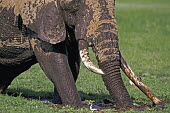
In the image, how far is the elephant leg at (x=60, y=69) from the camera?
10.9 meters

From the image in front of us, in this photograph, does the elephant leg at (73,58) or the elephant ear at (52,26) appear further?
the elephant leg at (73,58)

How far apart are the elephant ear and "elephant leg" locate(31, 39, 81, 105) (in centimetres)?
23

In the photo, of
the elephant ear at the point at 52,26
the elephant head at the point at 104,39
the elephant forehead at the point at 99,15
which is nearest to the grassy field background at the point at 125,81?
the elephant head at the point at 104,39

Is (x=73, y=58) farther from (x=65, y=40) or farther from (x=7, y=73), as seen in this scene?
(x=7, y=73)

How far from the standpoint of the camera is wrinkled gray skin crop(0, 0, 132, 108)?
407 inches

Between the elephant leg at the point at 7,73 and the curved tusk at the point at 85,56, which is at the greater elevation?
the curved tusk at the point at 85,56

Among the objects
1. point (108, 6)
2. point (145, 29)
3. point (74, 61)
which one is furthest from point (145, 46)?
point (108, 6)

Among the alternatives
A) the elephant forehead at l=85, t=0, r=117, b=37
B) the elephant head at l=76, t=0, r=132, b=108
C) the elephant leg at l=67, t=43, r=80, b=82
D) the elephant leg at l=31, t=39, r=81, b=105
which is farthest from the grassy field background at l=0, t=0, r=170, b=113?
the elephant forehead at l=85, t=0, r=117, b=37

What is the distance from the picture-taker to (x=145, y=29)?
27844mm

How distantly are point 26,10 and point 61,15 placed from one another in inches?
28.2

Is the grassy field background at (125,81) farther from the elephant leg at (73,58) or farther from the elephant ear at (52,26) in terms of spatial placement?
the elephant ear at (52,26)

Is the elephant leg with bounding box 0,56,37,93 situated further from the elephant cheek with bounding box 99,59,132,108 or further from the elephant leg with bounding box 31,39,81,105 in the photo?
the elephant cheek with bounding box 99,59,132,108

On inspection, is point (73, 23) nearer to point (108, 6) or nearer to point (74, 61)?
point (108, 6)

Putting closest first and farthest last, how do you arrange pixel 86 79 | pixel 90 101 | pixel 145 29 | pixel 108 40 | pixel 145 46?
pixel 108 40, pixel 90 101, pixel 86 79, pixel 145 46, pixel 145 29
